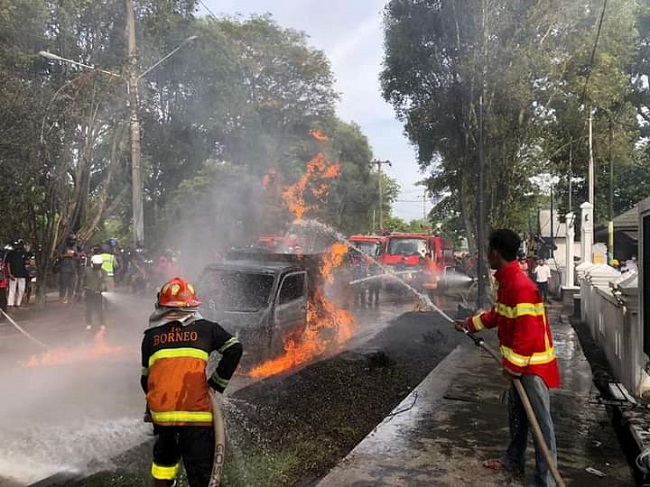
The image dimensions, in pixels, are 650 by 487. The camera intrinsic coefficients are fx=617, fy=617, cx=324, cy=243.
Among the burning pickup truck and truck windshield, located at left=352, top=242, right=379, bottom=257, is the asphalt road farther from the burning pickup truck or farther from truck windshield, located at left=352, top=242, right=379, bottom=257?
truck windshield, located at left=352, top=242, right=379, bottom=257

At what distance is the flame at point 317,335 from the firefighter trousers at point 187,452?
4.56 meters

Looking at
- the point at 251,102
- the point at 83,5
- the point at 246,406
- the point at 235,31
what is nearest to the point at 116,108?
→ the point at 83,5

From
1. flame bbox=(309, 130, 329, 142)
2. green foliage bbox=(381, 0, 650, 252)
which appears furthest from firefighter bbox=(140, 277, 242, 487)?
flame bbox=(309, 130, 329, 142)

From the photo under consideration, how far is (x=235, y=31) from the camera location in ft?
130

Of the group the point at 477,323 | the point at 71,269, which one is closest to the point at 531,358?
the point at 477,323

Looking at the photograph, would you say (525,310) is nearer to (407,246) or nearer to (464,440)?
(464,440)

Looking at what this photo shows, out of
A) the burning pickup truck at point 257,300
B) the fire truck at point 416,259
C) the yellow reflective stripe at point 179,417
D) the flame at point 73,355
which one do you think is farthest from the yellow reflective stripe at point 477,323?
the fire truck at point 416,259

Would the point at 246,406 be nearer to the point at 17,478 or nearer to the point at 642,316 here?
the point at 17,478

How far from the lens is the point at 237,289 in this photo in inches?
355

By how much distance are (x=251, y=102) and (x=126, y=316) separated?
→ 76.4 ft

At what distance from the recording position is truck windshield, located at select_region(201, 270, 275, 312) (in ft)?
28.8

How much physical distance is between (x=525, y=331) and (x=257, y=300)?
5.19m

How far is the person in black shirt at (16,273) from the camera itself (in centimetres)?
1506

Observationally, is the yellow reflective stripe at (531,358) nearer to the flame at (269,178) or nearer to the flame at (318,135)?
the flame at (269,178)
